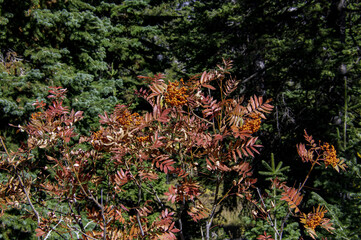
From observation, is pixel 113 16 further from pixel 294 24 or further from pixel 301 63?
pixel 301 63

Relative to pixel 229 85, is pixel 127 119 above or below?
below

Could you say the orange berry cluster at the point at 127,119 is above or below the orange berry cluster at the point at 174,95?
below

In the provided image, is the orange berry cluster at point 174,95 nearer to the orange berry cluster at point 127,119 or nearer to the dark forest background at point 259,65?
the orange berry cluster at point 127,119

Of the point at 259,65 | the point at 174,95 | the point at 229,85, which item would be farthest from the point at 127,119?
the point at 259,65

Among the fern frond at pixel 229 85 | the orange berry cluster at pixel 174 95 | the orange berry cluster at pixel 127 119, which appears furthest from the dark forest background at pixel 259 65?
the orange berry cluster at pixel 127 119

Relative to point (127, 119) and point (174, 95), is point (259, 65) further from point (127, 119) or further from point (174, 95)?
point (174, 95)

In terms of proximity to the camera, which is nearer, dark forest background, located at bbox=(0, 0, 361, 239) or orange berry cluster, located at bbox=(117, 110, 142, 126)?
orange berry cluster, located at bbox=(117, 110, 142, 126)

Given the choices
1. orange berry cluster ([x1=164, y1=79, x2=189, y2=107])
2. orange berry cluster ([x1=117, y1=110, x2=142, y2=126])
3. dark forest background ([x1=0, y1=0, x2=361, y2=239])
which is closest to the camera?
orange berry cluster ([x1=164, y1=79, x2=189, y2=107])

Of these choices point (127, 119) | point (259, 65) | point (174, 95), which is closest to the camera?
point (174, 95)

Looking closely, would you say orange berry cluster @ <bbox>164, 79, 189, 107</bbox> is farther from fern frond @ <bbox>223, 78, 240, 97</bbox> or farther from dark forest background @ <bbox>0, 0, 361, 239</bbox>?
dark forest background @ <bbox>0, 0, 361, 239</bbox>

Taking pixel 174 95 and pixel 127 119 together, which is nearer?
pixel 174 95

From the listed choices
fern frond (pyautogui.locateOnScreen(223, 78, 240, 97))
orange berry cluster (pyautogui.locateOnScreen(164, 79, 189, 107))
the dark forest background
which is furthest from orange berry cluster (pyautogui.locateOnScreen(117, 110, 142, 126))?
the dark forest background

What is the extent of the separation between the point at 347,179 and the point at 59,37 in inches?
265

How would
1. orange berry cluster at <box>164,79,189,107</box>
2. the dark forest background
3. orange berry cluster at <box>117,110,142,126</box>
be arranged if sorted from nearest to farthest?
orange berry cluster at <box>164,79,189,107</box>, orange berry cluster at <box>117,110,142,126</box>, the dark forest background
